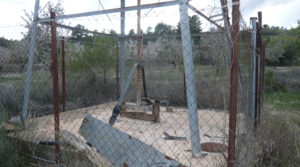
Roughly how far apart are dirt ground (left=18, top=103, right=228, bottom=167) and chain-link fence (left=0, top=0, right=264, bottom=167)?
1 cm

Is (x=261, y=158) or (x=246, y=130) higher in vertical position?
(x=246, y=130)

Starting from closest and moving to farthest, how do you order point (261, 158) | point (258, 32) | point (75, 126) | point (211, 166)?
point (261, 158)
point (211, 166)
point (258, 32)
point (75, 126)

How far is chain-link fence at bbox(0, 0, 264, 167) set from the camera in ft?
10.0

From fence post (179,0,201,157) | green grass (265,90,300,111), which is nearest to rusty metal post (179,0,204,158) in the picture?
fence post (179,0,201,157)

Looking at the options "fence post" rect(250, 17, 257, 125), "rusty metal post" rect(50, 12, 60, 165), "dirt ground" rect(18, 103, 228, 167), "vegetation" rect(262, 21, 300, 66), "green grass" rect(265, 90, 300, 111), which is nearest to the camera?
"rusty metal post" rect(50, 12, 60, 165)

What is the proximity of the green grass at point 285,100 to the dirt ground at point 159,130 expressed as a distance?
215 cm

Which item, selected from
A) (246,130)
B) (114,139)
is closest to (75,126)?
(114,139)

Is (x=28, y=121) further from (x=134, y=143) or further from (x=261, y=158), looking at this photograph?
(x=261, y=158)

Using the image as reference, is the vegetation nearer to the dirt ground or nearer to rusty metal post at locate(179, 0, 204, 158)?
the dirt ground

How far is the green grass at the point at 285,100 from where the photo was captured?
734cm

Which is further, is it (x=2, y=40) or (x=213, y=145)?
(x=2, y=40)

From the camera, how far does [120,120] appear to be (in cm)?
549

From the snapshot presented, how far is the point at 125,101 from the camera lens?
6.62 m

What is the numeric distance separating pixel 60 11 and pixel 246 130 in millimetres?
8699
